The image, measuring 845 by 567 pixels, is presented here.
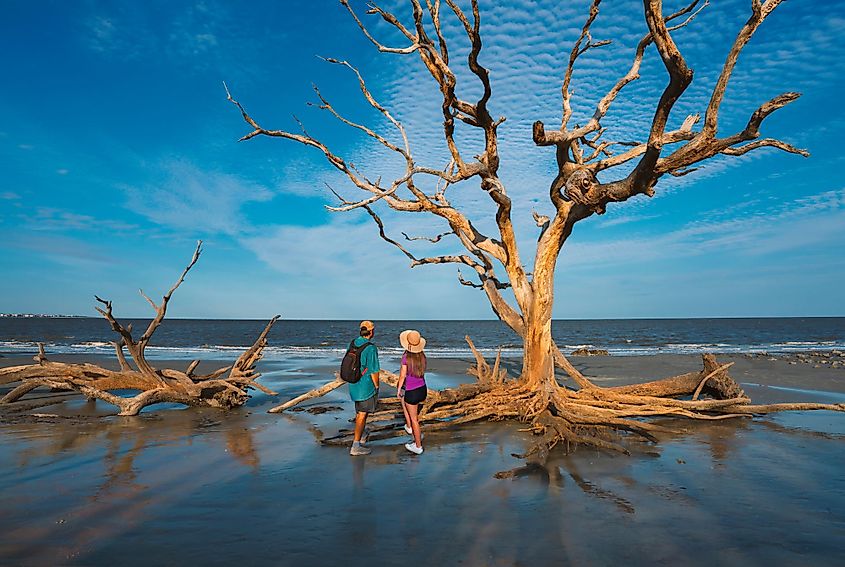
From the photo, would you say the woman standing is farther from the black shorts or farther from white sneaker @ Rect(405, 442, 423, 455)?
white sneaker @ Rect(405, 442, 423, 455)

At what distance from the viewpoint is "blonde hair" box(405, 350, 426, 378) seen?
7521 mm

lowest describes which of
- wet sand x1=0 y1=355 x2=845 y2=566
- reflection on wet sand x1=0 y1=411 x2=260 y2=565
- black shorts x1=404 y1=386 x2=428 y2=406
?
wet sand x1=0 y1=355 x2=845 y2=566

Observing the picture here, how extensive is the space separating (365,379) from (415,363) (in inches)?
30.2

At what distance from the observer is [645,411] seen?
886 cm

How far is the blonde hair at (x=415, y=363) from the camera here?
7521 millimetres

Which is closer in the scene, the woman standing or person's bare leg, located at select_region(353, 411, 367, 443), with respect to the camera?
person's bare leg, located at select_region(353, 411, 367, 443)

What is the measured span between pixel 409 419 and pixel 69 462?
4438 millimetres

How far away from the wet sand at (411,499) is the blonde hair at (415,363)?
3.66 feet

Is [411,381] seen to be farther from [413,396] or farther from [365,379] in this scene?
[365,379]

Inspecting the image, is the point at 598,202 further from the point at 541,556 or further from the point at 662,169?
the point at 541,556

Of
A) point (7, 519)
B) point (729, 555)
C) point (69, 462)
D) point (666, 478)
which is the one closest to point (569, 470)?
point (666, 478)

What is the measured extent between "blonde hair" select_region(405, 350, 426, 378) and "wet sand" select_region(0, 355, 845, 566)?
112cm

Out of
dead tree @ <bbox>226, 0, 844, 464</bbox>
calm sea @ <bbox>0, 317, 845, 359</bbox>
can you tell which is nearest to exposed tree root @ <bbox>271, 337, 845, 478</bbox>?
dead tree @ <bbox>226, 0, 844, 464</bbox>

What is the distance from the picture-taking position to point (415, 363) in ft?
24.7
